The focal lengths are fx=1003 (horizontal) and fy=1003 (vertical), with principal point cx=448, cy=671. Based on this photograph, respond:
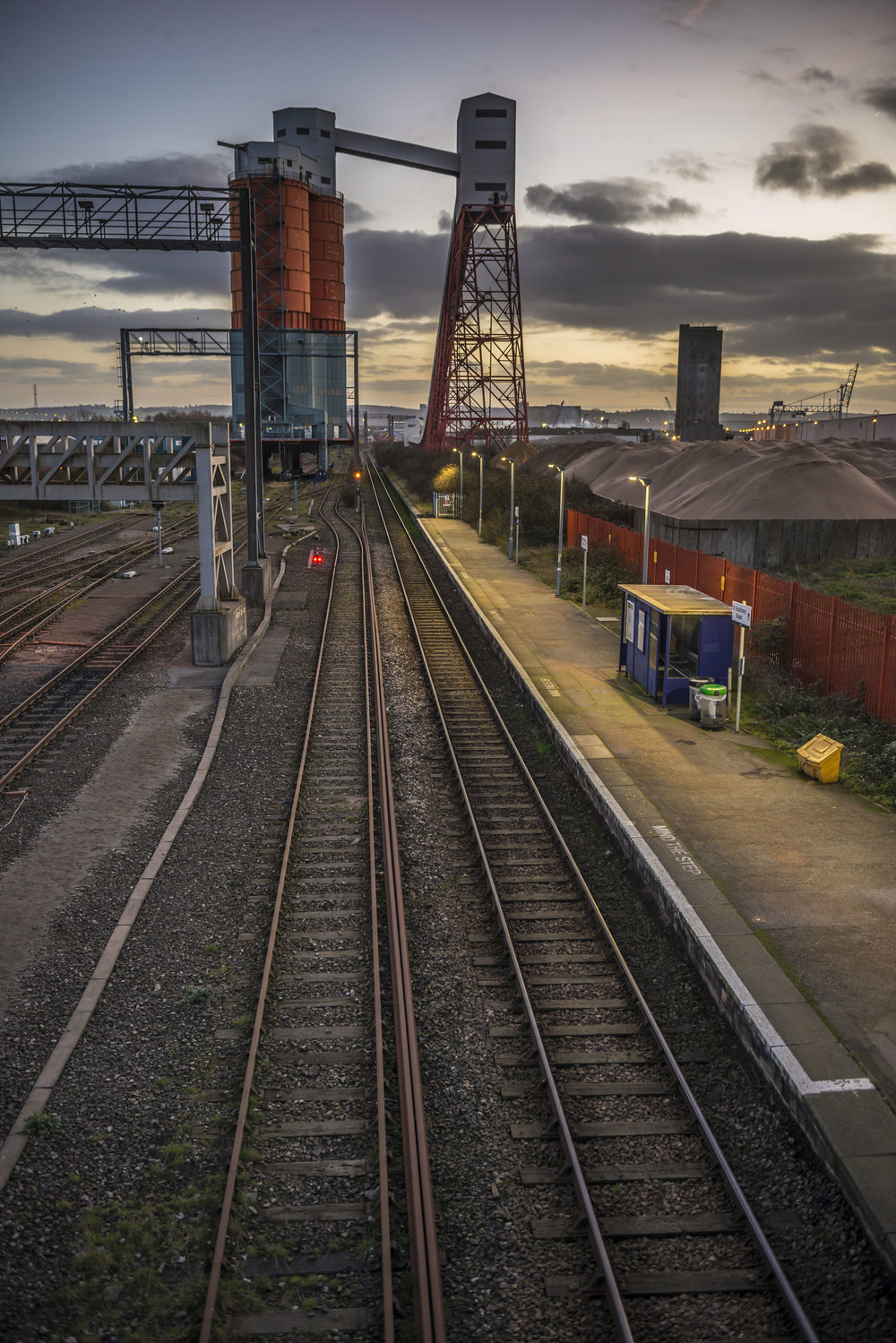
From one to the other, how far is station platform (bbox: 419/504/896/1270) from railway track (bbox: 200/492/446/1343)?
2.81 meters

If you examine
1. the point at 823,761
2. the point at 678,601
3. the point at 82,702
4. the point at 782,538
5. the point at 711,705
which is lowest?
the point at 82,702

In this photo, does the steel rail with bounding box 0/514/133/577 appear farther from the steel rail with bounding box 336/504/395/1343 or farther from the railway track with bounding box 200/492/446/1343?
the railway track with bounding box 200/492/446/1343

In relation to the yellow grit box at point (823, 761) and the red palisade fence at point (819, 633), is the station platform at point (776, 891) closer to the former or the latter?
the yellow grit box at point (823, 761)

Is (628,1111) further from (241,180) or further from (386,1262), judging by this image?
(241,180)

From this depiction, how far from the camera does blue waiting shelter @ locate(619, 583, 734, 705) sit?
18375 millimetres

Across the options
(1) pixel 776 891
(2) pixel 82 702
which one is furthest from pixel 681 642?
(2) pixel 82 702

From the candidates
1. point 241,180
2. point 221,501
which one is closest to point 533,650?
point 221,501

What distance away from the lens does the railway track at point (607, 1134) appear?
600cm

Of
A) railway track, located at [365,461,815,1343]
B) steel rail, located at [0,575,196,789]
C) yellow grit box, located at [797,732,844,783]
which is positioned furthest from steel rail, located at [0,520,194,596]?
railway track, located at [365,461,815,1343]

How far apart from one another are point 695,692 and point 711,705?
2.72 ft

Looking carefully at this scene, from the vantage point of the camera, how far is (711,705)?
17359 millimetres

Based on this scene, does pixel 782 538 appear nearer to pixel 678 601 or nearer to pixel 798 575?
pixel 798 575

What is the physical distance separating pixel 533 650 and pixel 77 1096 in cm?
1677

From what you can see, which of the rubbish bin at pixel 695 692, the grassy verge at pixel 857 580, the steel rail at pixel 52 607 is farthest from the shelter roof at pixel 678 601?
the steel rail at pixel 52 607
